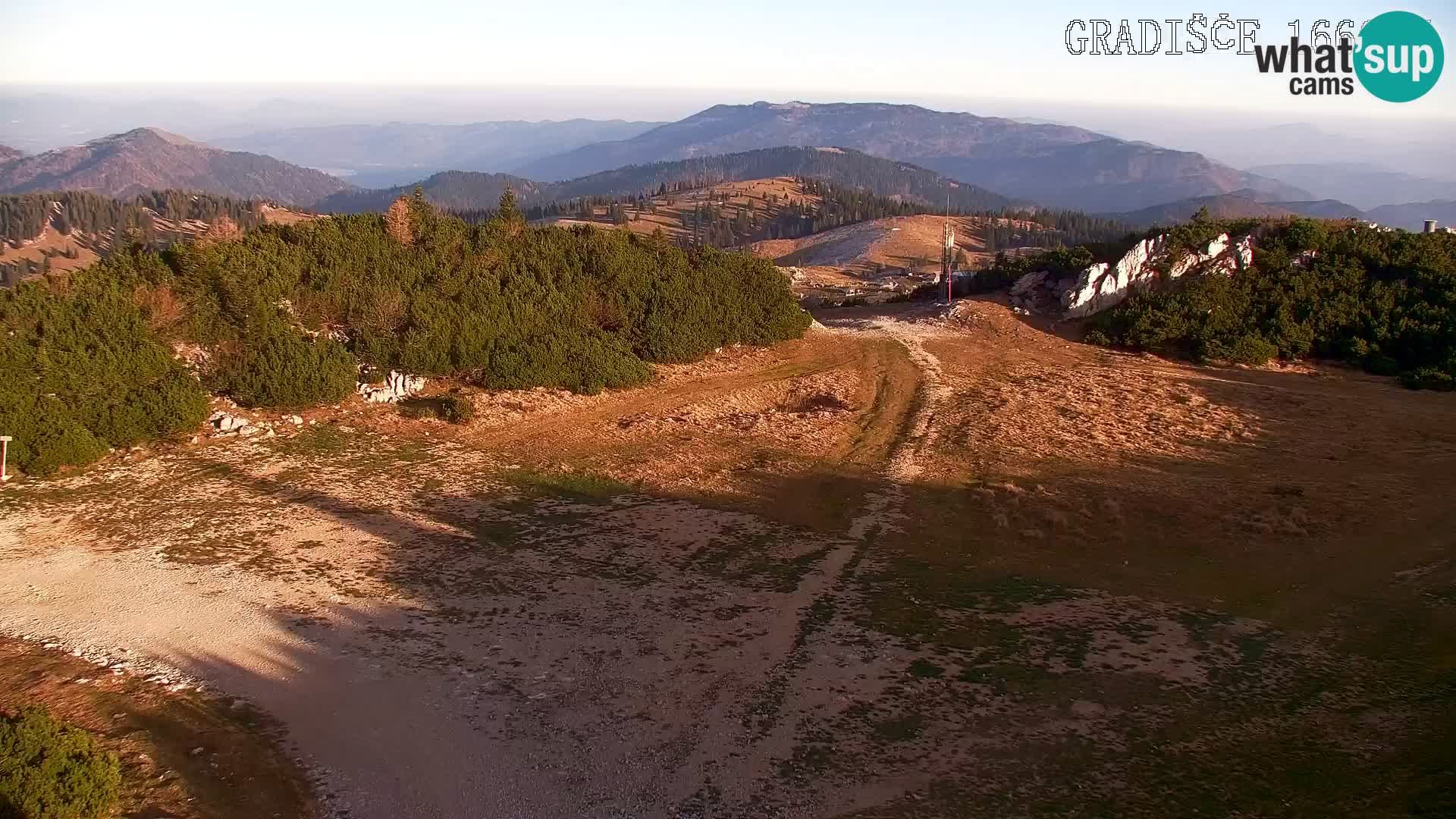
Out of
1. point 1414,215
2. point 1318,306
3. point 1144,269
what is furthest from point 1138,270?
point 1414,215

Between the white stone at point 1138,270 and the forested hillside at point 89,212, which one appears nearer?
the white stone at point 1138,270

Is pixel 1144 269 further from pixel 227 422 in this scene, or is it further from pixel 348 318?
pixel 227 422

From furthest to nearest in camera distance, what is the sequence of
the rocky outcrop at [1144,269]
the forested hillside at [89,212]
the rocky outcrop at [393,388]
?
1. the forested hillside at [89,212]
2. the rocky outcrop at [1144,269]
3. the rocky outcrop at [393,388]

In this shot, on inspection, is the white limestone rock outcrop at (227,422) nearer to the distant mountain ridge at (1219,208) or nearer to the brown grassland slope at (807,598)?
the brown grassland slope at (807,598)

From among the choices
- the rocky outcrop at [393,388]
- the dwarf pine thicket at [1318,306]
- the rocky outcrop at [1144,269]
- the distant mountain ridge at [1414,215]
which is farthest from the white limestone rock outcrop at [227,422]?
the distant mountain ridge at [1414,215]

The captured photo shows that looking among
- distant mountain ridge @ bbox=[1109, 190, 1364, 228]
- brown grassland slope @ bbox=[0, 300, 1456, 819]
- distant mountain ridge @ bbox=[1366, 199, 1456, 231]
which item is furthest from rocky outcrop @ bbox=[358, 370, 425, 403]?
distant mountain ridge @ bbox=[1366, 199, 1456, 231]
